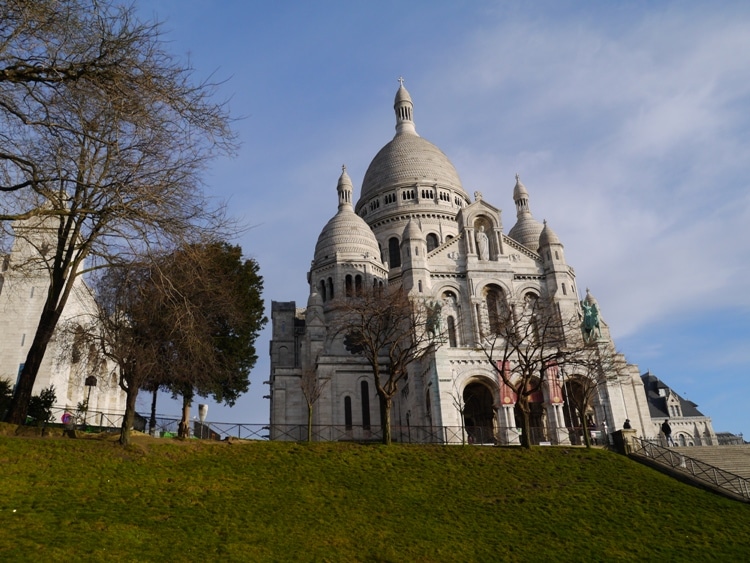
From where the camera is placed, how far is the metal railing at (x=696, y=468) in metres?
28.2

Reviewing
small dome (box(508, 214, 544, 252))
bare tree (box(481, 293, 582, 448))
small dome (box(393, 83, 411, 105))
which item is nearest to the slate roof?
small dome (box(508, 214, 544, 252))

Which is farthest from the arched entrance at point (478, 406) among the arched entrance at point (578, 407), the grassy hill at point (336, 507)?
the grassy hill at point (336, 507)

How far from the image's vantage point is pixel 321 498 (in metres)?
23.3

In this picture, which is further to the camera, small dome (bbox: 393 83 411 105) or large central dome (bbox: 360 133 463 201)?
small dome (bbox: 393 83 411 105)

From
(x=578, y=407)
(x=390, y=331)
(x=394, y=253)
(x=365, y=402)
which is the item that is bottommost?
(x=578, y=407)

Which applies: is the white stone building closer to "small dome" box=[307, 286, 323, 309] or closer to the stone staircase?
"small dome" box=[307, 286, 323, 309]

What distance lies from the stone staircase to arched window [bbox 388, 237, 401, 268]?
35502 millimetres

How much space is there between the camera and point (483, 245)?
180 ft

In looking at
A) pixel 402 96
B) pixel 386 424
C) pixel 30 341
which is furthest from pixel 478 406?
pixel 402 96

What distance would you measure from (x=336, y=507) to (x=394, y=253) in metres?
46.9

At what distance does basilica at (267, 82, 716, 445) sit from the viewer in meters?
42.7

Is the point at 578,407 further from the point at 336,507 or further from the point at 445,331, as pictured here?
the point at 336,507

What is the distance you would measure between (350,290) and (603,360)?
73.6 ft

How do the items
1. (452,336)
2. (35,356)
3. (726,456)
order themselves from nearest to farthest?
1. (35,356)
2. (726,456)
3. (452,336)
